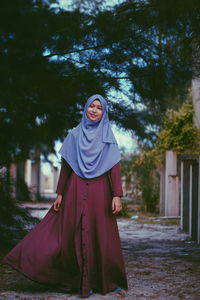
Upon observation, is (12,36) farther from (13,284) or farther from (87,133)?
(13,284)

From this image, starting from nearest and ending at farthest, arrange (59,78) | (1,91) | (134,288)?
1. (134,288)
2. (1,91)
3. (59,78)

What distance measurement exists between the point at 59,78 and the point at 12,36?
0.68 m

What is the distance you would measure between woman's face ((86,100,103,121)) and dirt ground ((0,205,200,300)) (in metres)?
1.36

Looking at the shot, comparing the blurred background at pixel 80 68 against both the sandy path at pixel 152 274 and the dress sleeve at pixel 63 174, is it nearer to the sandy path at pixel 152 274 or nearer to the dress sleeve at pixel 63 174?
the dress sleeve at pixel 63 174

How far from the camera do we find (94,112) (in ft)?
12.9

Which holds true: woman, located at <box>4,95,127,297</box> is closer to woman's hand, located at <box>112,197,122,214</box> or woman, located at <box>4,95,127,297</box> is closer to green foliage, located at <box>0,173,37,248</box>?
woman's hand, located at <box>112,197,122,214</box>

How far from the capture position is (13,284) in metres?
4.23

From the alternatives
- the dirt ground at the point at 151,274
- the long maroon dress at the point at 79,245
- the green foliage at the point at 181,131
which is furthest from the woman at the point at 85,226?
the green foliage at the point at 181,131

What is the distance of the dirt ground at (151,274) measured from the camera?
383 cm

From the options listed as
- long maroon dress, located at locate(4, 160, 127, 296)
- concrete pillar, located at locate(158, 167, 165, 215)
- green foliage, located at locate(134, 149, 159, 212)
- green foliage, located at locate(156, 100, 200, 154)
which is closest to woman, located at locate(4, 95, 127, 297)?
long maroon dress, located at locate(4, 160, 127, 296)

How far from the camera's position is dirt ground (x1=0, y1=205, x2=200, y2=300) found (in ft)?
12.6

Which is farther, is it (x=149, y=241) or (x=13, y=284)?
(x=149, y=241)

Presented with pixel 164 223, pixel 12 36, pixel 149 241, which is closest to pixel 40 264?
pixel 12 36

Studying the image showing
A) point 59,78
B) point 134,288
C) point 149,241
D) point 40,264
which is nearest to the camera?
point 40,264
